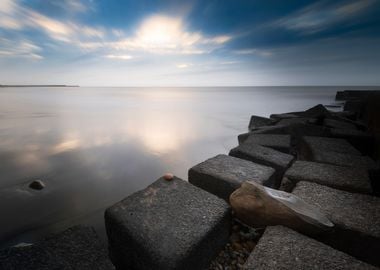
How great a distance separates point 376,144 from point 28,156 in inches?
285

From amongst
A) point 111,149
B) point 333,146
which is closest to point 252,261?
point 333,146

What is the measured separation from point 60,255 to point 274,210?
1.52 m

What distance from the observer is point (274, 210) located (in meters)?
1.65

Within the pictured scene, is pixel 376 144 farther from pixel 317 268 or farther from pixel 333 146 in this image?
pixel 317 268

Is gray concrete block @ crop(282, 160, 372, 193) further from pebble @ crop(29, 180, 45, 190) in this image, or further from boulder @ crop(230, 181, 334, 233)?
pebble @ crop(29, 180, 45, 190)

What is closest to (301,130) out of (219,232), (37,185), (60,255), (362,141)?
(362,141)

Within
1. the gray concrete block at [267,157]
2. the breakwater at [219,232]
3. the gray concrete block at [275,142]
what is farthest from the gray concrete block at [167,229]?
the gray concrete block at [275,142]

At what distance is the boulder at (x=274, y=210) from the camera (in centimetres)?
155

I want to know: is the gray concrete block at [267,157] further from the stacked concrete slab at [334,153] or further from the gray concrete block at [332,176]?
the stacked concrete slab at [334,153]

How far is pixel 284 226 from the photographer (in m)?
1.60

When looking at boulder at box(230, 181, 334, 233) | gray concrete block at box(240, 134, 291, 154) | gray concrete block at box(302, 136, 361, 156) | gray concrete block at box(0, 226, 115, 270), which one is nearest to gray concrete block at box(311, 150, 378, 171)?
gray concrete block at box(302, 136, 361, 156)

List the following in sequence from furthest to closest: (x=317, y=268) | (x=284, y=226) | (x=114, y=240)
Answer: (x=114, y=240) → (x=284, y=226) → (x=317, y=268)

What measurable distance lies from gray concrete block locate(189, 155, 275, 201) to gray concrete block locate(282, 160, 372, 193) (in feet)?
0.97

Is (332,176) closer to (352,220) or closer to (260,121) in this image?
(352,220)
